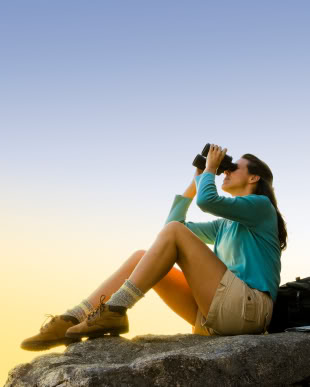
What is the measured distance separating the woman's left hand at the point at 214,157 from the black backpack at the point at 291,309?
1.03 metres

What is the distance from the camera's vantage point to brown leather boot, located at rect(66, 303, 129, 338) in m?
3.06

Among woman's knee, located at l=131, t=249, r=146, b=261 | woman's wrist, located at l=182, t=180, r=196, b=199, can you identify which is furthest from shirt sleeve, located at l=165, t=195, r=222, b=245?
woman's knee, located at l=131, t=249, r=146, b=261

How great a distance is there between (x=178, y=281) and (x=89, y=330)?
861mm

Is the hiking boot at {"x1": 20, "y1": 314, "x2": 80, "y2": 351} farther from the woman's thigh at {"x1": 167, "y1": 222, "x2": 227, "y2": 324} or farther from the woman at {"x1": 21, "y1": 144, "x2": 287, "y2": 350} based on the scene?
the woman's thigh at {"x1": 167, "y1": 222, "x2": 227, "y2": 324}

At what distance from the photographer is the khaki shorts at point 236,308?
3100 mm

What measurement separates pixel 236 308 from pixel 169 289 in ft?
2.25

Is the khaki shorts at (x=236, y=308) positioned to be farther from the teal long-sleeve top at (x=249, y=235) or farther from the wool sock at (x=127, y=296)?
the wool sock at (x=127, y=296)

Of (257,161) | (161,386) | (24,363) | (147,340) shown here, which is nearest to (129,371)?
(161,386)

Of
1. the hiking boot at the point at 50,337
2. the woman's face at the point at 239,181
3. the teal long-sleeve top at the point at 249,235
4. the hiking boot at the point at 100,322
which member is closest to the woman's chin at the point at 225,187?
the woman's face at the point at 239,181

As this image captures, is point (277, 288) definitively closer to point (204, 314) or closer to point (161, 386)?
point (204, 314)

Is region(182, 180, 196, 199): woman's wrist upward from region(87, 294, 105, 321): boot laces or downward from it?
upward

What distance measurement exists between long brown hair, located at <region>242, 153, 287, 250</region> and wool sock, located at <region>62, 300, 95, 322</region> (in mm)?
1509

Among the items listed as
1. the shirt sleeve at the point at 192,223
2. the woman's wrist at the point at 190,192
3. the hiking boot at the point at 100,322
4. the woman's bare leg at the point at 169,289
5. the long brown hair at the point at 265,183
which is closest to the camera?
the hiking boot at the point at 100,322

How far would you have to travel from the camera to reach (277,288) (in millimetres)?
3402
